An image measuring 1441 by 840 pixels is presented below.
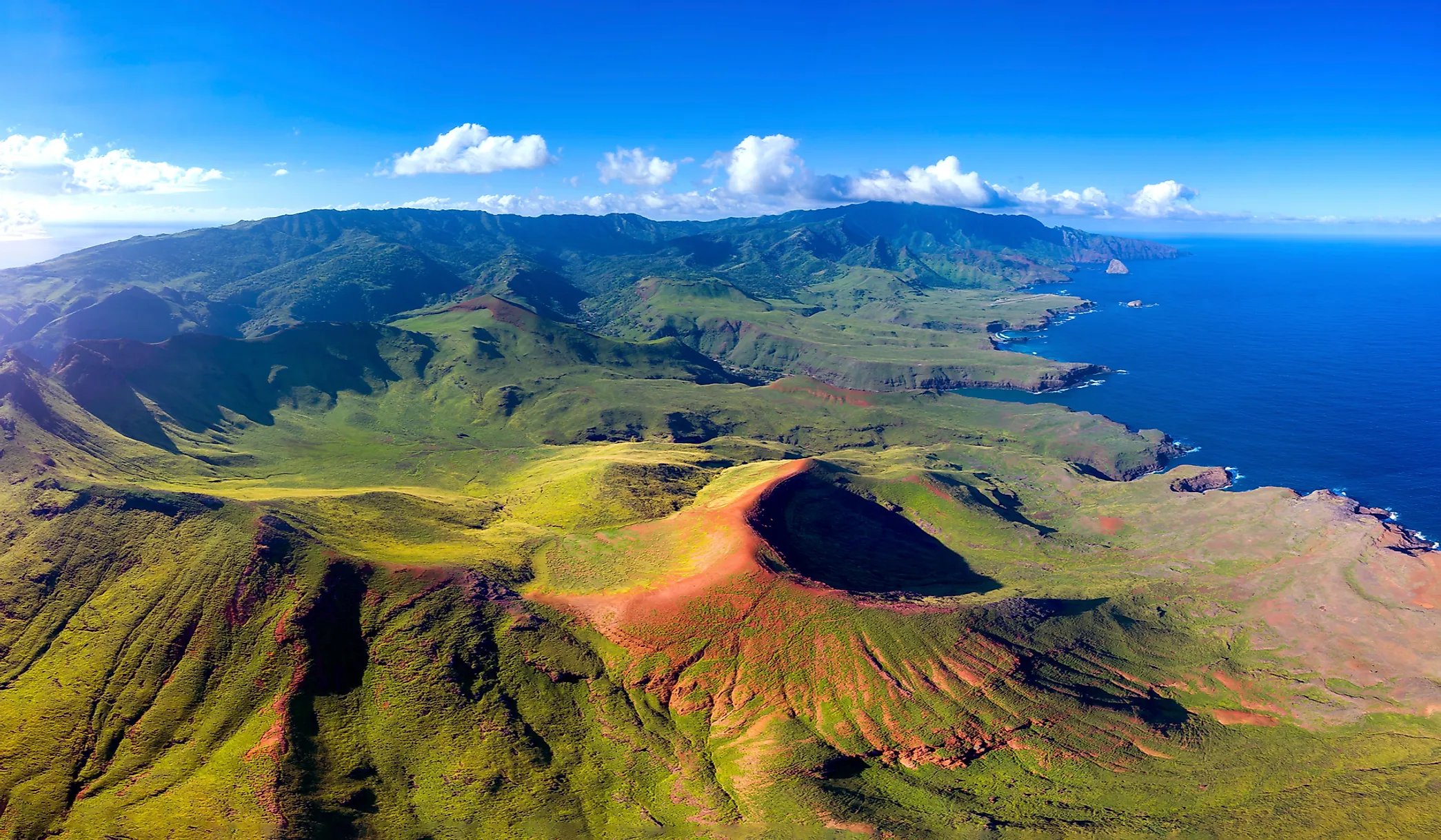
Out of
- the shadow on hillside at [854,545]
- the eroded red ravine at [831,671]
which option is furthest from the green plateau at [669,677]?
the shadow on hillside at [854,545]

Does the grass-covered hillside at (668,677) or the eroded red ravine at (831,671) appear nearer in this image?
the grass-covered hillside at (668,677)

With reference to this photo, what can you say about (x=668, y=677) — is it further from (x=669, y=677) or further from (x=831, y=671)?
(x=831, y=671)

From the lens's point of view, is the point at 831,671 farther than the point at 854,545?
No

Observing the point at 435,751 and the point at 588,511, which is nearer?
the point at 435,751

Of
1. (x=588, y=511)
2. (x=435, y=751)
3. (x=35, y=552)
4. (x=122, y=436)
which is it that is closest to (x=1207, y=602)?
(x=588, y=511)

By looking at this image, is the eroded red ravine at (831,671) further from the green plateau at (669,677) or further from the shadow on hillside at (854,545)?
the shadow on hillside at (854,545)

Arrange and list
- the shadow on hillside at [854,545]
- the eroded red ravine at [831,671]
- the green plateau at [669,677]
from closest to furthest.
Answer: the green plateau at [669,677] → the eroded red ravine at [831,671] → the shadow on hillside at [854,545]

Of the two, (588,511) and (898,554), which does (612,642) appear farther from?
(898,554)

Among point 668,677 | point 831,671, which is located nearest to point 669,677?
point 668,677

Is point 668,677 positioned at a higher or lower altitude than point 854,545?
lower
